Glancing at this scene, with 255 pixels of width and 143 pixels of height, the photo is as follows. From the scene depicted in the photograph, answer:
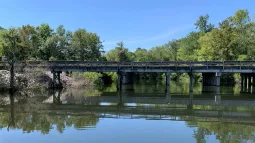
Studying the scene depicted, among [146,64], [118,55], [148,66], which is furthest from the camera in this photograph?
[118,55]

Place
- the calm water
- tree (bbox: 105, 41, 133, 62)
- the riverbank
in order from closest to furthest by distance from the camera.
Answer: the calm water < the riverbank < tree (bbox: 105, 41, 133, 62)

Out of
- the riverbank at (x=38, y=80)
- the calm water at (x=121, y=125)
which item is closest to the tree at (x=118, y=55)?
the riverbank at (x=38, y=80)

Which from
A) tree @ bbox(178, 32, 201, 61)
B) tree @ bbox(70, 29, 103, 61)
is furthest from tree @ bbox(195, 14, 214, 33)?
tree @ bbox(70, 29, 103, 61)

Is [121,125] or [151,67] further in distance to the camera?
[151,67]

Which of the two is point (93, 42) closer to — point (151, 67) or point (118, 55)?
point (118, 55)

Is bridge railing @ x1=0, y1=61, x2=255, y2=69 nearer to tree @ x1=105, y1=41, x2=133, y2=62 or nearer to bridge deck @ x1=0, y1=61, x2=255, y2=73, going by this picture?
bridge deck @ x1=0, y1=61, x2=255, y2=73

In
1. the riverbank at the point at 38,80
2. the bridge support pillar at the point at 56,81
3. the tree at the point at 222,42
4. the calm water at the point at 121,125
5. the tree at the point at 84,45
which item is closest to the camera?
the calm water at the point at 121,125

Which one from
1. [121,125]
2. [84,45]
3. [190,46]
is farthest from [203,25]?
[121,125]

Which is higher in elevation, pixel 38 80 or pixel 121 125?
pixel 38 80

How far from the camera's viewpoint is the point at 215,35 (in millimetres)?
52531

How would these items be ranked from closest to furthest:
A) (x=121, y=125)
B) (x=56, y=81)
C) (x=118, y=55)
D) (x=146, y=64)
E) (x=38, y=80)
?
(x=121, y=125) → (x=38, y=80) → (x=146, y=64) → (x=56, y=81) → (x=118, y=55)

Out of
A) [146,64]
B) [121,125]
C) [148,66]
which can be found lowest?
[121,125]

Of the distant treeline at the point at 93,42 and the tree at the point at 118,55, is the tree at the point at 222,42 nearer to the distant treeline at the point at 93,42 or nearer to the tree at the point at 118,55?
the distant treeline at the point at 93,42

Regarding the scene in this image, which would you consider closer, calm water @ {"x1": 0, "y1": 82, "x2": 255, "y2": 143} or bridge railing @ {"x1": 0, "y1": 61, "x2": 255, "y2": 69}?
calm water @ {"x1": 0, "y1": 82, "x2": 255, "y2": 143}
